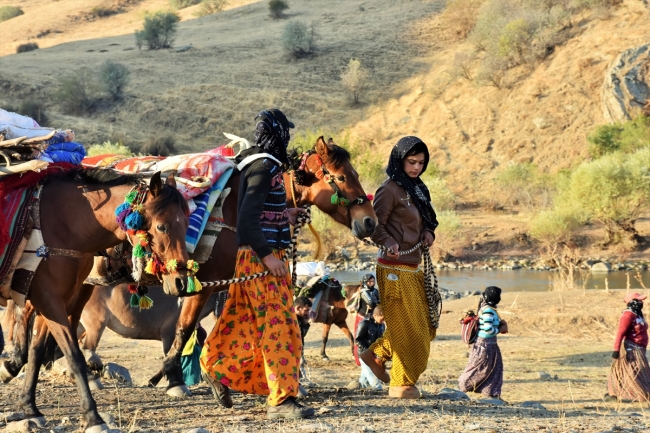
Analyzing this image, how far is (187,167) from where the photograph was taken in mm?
6629

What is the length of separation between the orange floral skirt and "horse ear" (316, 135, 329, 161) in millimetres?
1120

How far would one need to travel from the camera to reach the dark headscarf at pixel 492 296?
358 inches

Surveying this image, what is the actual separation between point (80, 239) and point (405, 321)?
8.68 ft

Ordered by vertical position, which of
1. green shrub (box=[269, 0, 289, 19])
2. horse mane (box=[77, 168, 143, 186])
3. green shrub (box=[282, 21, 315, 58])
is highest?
green shrub (box=[269, 0, 289, 19])

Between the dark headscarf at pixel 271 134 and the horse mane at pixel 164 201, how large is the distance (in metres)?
0.81

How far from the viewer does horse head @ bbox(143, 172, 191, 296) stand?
5.39 meters

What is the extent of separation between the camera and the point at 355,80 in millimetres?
49312

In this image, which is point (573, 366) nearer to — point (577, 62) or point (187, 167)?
point (187, 167)

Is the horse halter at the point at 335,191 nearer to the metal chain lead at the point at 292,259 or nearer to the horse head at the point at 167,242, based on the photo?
the metal chain lead at the point at 292,259

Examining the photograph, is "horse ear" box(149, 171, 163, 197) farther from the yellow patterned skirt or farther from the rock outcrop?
the rock outcrop

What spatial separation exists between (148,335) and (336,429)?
4338 millimetres

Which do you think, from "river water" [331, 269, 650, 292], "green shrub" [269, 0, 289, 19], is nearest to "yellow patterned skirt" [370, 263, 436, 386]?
"river water" [331, 269, 650, 292]

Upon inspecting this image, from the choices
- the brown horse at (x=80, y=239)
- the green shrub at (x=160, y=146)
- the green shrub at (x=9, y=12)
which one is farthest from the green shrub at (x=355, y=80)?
the brown horse at (x=80, y=239)

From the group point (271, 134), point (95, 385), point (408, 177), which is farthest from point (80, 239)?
point (408, 177)
